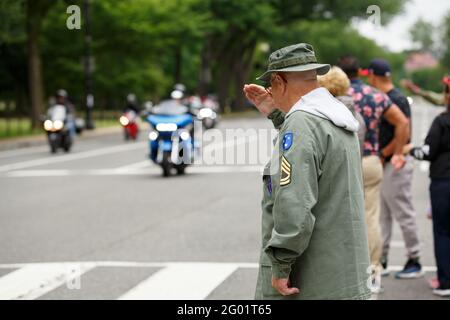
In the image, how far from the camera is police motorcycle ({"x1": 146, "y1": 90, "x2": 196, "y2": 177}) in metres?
16.2

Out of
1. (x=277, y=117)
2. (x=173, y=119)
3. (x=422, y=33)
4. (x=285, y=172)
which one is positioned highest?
(x=277, y=117)

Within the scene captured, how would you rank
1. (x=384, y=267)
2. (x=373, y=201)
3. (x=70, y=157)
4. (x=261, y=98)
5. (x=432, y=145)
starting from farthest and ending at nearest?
(x=70, y=157) → (x=384, y=267) → (x=373, y=201) → (x=432, y=145) → (x=261, y=98)

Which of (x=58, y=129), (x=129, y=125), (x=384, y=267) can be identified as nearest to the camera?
(x=384, y=267)

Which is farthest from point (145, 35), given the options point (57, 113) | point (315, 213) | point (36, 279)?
point (315, 213)

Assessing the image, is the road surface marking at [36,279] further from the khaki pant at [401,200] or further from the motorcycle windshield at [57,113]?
the motorcycle windshield at [57,113]

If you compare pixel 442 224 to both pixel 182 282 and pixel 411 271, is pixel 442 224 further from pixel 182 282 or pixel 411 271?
pixel 182 282

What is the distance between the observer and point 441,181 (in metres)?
6.71

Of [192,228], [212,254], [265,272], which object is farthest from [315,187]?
[192,228]

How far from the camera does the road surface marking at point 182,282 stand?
684 centimetres

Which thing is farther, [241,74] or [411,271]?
[241,74]

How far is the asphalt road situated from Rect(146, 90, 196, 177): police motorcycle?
12.0 inches

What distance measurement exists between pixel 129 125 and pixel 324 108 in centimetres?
2560
